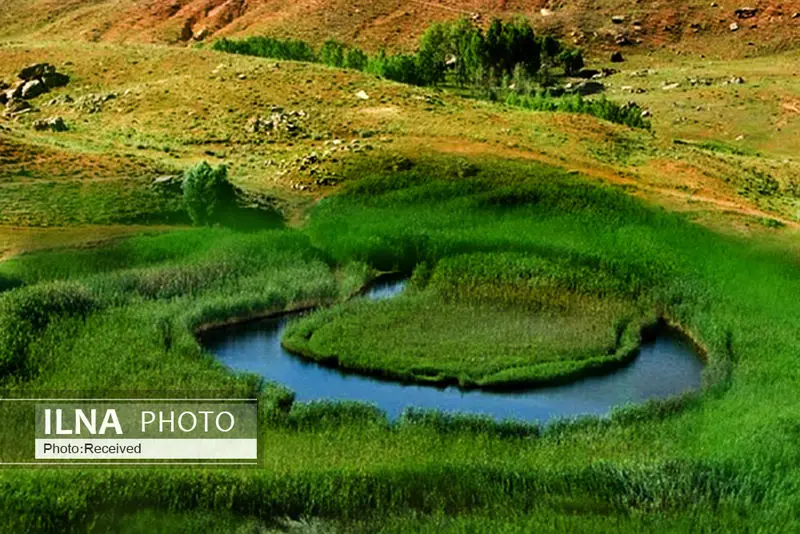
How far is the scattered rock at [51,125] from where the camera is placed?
63062mm

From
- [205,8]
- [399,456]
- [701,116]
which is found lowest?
[399,456]

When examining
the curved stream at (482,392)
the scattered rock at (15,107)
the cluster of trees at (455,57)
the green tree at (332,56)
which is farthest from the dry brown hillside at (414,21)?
the curved stream at (482,392)

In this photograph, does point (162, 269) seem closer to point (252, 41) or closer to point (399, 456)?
point (399, 456)

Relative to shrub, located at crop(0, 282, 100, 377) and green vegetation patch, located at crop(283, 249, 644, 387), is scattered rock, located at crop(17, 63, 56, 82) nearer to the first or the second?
shrub, located at crop(0, 282, 100, 377)

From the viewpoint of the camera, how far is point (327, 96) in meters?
65.0

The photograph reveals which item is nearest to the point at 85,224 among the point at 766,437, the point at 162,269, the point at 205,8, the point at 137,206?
the point at 137,206

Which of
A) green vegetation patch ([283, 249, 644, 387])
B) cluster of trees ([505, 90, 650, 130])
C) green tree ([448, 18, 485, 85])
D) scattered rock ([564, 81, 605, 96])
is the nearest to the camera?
green vegetation patch ([283, 249, 644, 387])

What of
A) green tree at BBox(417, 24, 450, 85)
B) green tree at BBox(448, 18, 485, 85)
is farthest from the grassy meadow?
green tree at BBox(417, 24, 450, 85)

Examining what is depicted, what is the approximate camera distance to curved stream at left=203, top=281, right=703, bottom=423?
30.7 meters

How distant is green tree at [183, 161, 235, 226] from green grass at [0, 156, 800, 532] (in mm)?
1760

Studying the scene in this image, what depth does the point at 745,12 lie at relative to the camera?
104m

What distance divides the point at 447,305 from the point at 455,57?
5547 centimetres

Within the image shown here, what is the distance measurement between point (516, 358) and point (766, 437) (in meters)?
9.31

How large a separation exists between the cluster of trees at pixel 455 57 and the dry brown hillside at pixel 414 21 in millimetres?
13638
